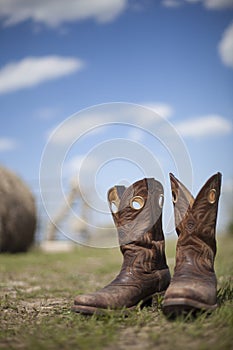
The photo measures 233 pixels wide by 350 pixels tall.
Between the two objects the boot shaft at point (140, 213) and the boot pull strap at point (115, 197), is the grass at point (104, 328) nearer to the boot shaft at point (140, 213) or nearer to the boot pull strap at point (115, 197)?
the boot shaft at point (140, 213)

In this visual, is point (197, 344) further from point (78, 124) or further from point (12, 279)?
point (12, 279)

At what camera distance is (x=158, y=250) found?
206 centimetres

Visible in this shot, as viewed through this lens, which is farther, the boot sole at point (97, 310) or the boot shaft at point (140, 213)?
the boot shaft at point (140, 213)

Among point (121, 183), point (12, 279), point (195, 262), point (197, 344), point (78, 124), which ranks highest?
point (78, 124)

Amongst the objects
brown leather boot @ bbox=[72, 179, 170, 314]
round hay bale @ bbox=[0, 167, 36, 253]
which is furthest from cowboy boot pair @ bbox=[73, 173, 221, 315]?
round hay bale @ bbox=[0, 167, 36, 253]

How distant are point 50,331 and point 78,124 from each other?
3.45 feet

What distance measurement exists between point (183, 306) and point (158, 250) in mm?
426

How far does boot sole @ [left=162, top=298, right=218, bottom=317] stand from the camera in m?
1.65

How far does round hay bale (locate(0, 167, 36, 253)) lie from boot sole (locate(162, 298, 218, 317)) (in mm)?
5492

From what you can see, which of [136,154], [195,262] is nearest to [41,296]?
[136,154]

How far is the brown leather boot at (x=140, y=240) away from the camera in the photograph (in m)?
1.96

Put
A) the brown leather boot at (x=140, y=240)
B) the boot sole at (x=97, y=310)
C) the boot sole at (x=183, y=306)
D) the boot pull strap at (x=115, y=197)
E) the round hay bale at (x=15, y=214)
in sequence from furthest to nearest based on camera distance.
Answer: the round hay bale at (x=15, y=214), the boot pull strap at (x=115, y=197), the brown leather boot at (x=140, y=240), the boot sole at (x=97, y=310), the boot sole at (x=183, y=306)

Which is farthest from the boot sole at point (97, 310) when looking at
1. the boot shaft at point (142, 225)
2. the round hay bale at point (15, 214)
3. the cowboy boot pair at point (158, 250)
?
the round hay bale at point (15, 214)

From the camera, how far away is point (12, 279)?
377 centimetres
